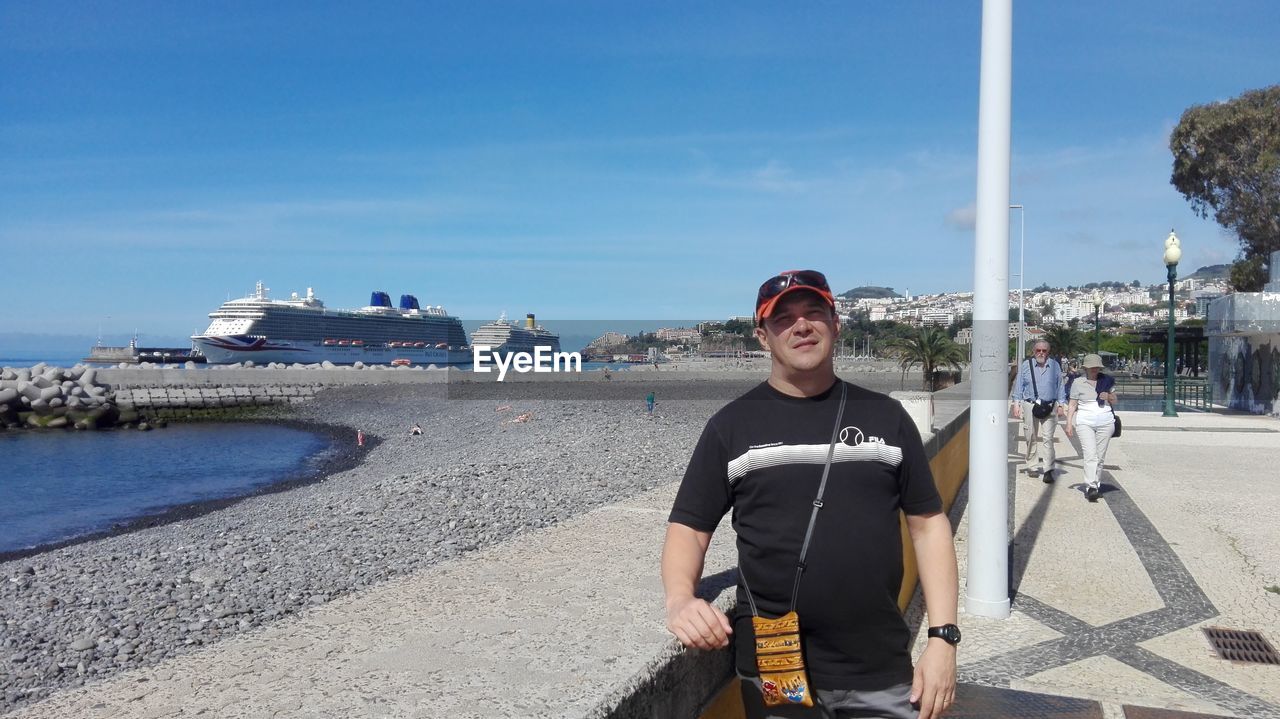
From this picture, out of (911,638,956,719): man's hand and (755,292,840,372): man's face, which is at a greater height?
(755,292,840,372): man's face

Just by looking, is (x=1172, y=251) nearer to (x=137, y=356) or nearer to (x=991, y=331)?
(x=991, y=331)

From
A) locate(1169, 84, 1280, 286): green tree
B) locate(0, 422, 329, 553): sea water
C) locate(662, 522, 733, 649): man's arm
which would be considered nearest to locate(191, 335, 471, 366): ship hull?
locate(0, 422, 329, 553): sea water

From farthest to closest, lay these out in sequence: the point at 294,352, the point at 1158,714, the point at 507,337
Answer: the point at 507,337 → the point at 294,352 → the point at 1158,714

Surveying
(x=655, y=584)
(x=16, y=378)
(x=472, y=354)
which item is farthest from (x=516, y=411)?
(x=472, y=354)

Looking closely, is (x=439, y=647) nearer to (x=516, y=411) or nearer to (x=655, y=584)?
(x=655, y=584)

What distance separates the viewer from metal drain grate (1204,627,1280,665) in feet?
14.6

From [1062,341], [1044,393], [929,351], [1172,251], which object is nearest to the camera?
[1044,393]

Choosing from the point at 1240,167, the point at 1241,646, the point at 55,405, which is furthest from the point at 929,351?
the point at 55,405

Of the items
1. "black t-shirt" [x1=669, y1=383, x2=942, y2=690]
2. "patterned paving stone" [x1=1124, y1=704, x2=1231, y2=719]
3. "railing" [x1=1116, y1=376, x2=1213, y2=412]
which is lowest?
"railing" [x1=1116, y1=376, x2=1213, y2=412]

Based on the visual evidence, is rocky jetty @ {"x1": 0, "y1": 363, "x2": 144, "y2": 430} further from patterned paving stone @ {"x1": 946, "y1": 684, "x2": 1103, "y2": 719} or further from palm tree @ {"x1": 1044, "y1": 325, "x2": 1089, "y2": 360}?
patterned paving stone @ {"x1": 946, "y1": 684, "x2": 1103, "y2": 719}

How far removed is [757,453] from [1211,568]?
5.67 m

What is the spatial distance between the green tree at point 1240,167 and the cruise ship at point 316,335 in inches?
2595

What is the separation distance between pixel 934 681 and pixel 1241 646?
11.8 ft

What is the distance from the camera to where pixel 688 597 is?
2029 mm
